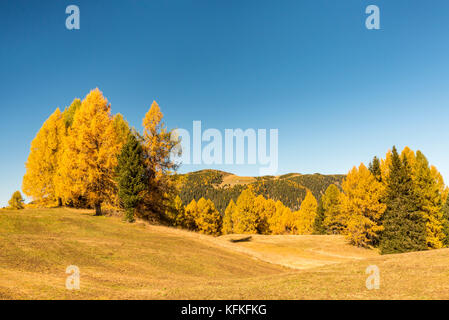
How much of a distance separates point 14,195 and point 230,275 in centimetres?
7159

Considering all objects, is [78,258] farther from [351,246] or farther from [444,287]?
[351,246]

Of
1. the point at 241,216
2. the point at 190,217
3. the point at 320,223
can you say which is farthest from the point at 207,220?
the point at 320,223

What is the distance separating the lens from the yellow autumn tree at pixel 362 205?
40594mm

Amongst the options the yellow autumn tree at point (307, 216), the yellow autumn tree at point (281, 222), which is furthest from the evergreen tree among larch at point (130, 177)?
the yellow autumn tree at point (281, 222)

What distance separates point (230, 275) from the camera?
60.7 ft

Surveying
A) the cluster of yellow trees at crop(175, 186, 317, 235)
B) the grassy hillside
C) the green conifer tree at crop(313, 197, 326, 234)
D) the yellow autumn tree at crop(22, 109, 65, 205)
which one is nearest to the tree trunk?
the grassy hillside

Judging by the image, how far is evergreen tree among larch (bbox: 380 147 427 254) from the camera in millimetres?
35406

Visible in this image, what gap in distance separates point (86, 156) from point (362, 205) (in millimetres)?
40601

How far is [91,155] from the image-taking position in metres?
31.5

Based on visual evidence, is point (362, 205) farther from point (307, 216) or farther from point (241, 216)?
point (307, 216)

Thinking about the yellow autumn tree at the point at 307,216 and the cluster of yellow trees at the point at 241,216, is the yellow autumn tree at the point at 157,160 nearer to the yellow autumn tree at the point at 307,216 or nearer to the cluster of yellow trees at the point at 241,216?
the cluster of yellow trees at the point at 241,216
